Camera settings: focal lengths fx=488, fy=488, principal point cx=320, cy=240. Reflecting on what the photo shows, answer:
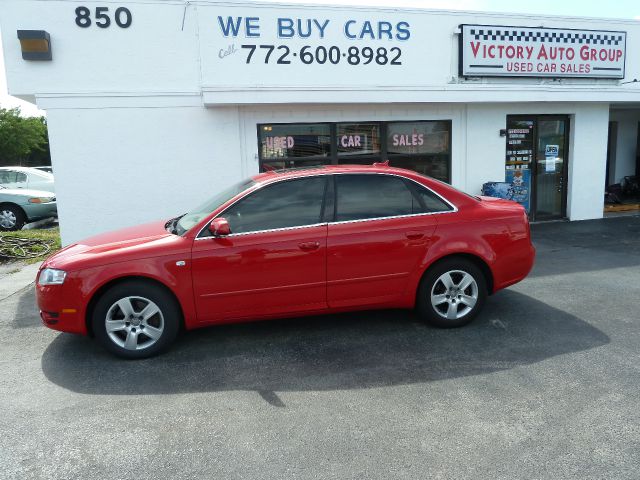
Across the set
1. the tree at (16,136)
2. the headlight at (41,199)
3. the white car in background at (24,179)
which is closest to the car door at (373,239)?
the headlight at (41,199)

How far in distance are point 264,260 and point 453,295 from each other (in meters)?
1.87

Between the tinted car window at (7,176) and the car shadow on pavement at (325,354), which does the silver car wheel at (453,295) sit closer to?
the car shadow on pavement at (325,354)

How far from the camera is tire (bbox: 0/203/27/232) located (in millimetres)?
11627

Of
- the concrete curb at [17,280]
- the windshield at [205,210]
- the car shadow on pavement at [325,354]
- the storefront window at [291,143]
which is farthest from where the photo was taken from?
the storefront window at [291,143]

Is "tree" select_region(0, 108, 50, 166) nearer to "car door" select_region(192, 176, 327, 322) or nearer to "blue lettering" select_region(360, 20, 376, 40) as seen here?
"blue lettering" select_region(360, 20, 376, 40)

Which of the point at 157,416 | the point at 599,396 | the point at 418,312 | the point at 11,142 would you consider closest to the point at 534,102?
the point at 418,312

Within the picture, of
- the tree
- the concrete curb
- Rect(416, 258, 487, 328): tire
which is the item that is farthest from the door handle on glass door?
the tree

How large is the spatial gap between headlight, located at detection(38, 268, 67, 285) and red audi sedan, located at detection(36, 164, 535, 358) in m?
0.01

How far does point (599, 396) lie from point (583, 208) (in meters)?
8.40

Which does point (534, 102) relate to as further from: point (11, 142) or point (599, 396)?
point (11, 142)

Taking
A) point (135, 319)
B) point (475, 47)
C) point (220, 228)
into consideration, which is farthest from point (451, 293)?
point (475, 47)

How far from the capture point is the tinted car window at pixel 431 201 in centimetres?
471

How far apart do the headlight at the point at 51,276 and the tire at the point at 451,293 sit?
124 inches

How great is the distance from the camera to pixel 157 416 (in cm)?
331
